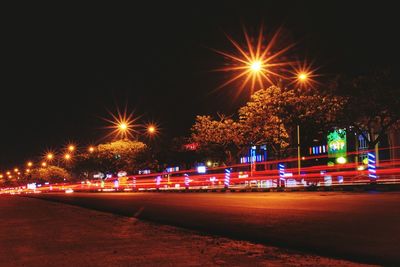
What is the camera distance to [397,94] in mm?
36000

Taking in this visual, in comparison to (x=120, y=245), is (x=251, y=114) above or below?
above

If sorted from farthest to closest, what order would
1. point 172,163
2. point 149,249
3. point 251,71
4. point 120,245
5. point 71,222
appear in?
point 172,163 < point 251,71 < point 71,222 < point 120,245 < point 149,249

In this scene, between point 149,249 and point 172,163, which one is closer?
point 149,249

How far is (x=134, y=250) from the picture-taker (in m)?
8.65

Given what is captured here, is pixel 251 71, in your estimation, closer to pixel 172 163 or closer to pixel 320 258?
pixel 320 258

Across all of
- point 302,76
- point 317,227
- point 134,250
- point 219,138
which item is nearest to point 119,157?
point 219,138

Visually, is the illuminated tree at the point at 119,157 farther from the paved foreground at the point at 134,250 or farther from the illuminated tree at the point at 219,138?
the paved foreground at the point at 134,250

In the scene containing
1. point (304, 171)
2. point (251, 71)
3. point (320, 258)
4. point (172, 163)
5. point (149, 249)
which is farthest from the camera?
point (172, 163)

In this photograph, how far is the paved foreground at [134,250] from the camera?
7422 millimetres

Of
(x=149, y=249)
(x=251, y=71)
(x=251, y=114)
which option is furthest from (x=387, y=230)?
(x=251, y=114)

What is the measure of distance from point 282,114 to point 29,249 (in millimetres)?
32267

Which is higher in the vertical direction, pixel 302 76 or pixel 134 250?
pixel 302 76

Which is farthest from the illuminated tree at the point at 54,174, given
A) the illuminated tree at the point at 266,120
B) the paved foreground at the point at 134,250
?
the paved foreground at the point at 134,250

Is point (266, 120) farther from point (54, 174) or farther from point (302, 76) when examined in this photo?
point (54, 174)
